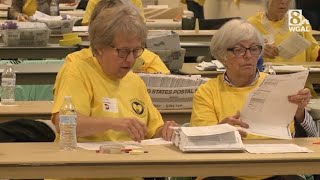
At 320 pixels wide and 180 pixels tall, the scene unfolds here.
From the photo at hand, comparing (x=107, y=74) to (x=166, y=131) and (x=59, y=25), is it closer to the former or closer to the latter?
(x=166, y=131)

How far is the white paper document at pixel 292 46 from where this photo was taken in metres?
6.08

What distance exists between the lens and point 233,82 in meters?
3.78

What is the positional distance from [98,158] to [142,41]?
71cm

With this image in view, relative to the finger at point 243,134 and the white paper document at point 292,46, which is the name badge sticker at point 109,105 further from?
the white paper document at point 292,46

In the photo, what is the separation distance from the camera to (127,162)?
2.77 m

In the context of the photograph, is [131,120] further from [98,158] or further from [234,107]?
[234,107]

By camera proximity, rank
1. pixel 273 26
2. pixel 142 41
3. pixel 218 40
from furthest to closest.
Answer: pixel 273 26
pixel 218 40
pixel 142 41

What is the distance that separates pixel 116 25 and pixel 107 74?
0.77 ft

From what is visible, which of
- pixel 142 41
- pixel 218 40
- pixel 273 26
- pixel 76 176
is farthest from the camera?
pixel 273 26

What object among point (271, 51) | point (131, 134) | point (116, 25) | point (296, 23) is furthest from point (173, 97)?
point (296, 23)

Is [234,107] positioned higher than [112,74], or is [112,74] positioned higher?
[112,74]

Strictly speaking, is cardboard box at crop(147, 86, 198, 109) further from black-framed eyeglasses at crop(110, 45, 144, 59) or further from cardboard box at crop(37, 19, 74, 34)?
cardboard box at crop(37, 19, 74, 34)

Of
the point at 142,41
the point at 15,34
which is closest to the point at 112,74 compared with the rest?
the point at 142,41

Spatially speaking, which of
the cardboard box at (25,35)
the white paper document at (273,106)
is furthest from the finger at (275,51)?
the white paper document at (273,106)
